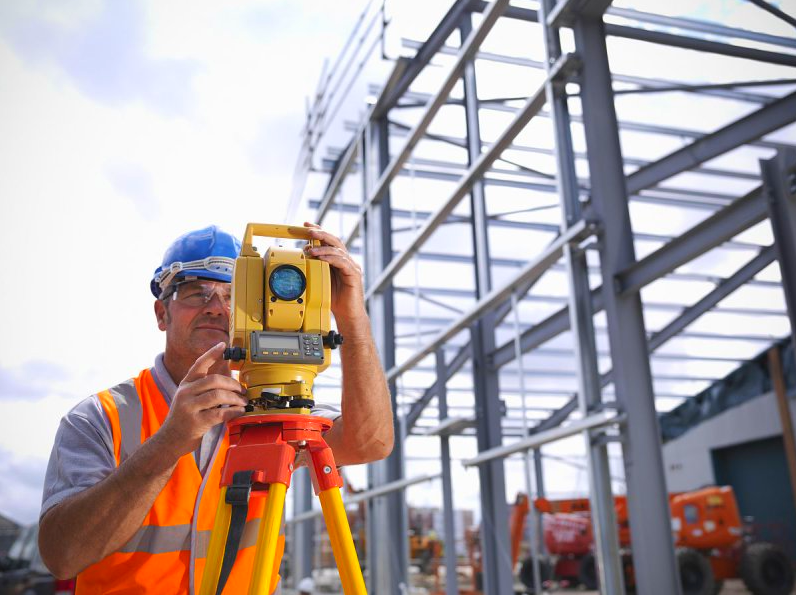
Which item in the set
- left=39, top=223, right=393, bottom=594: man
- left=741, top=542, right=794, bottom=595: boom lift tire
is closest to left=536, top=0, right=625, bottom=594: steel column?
left=39, top=223, right=393, bottom=594: man

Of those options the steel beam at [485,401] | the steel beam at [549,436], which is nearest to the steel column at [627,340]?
the steel beam at [549,436]

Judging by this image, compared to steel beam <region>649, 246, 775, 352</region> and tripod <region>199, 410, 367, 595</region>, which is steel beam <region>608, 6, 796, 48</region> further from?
steel beam <region>649, 246, 775, 352</region>

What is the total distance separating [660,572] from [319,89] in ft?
32.7

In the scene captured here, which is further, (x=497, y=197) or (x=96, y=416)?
(x=497, y=197)

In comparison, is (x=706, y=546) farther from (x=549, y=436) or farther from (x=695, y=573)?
(x=549, y=436)

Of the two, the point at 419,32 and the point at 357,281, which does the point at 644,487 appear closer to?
the point at 357,281

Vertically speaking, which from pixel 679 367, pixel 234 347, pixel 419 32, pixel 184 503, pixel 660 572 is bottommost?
pixel 660 572

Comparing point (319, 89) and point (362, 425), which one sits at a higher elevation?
point (319, 89)

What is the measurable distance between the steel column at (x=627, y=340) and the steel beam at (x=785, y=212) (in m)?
1.26

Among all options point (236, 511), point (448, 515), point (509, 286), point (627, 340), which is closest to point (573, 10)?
point (509, 286)

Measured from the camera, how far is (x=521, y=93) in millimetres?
8219

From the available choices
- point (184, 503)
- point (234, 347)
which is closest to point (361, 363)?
point (234, 347)

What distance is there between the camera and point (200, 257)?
1.83 metres

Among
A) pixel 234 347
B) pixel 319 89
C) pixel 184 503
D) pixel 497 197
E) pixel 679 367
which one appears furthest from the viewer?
pixel 679 367
